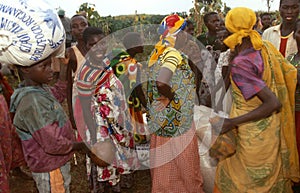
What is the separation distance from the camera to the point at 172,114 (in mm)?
2881

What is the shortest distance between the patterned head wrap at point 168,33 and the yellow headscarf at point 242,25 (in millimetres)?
482

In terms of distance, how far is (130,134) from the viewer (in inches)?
149

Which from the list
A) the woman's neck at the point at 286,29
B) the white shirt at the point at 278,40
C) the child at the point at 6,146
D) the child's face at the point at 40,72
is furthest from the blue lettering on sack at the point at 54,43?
the woman's neck at the point at 286,29

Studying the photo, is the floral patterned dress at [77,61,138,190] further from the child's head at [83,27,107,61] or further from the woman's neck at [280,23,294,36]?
the woman's neck at [280,23,294,36]

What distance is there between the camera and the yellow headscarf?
243 cm

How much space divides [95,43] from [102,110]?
658mm

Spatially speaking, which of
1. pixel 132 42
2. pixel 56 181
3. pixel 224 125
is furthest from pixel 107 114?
pixel 224 125

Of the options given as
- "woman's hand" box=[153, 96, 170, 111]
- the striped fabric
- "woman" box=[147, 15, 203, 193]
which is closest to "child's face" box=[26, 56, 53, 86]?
the striped fabric

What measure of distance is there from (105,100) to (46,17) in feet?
5.01

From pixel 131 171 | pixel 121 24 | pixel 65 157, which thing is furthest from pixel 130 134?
pixel 121 24

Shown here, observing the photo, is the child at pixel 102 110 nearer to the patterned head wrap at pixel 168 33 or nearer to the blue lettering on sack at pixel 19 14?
the patterned head wrap at pixel 168 33

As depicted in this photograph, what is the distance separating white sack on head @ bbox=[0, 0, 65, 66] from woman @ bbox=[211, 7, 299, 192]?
1170 mm

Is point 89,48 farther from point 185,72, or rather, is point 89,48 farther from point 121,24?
point 121,24

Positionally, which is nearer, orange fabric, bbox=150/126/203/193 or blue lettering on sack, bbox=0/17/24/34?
blue lettering on sack, bbox=0/17/24/34
